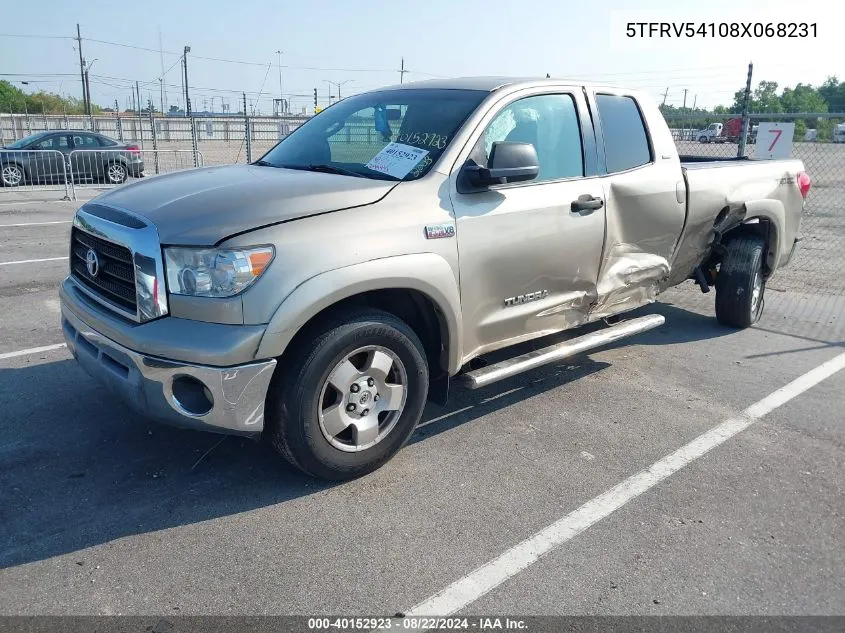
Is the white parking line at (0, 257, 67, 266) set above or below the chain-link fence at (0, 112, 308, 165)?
below

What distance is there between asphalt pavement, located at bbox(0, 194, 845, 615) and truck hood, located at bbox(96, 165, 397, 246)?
1.30 meters

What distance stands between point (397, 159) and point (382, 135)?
0.39 meters

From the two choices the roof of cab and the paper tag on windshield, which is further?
the roof of cab

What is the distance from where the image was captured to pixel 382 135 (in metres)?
4.28

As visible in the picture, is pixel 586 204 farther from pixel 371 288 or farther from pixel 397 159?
pixel 371 288

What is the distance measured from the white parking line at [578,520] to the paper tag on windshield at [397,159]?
1.97m

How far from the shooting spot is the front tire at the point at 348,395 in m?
3.32

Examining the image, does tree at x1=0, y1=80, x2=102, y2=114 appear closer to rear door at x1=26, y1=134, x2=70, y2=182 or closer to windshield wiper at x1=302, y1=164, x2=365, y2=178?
rear door at x1=26, y1=134, x2=70, y2=182

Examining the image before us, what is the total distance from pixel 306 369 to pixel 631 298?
284cm

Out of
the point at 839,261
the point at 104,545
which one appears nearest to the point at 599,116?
the point at 104,545

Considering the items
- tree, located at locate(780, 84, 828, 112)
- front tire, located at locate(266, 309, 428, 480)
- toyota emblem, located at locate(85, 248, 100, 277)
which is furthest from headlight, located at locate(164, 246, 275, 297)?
tree, located at locate(780, 84, 828, 112)

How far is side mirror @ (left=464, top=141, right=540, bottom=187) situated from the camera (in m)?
3.77

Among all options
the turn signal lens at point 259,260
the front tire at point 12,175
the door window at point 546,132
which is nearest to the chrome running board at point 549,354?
the door window at point 546,132

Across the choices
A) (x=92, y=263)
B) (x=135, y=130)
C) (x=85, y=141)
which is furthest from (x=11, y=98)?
(x=92, y=263)
